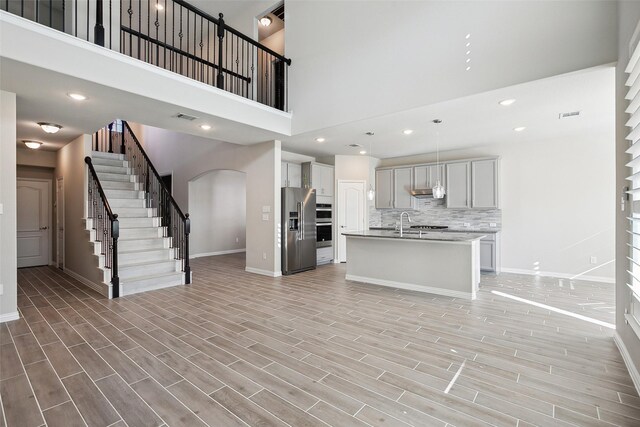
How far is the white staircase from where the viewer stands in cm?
504

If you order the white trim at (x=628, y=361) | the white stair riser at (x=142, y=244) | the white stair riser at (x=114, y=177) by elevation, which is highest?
the white stair riser at (x=114, y=177)

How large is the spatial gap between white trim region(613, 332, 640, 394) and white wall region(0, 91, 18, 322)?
610 cm

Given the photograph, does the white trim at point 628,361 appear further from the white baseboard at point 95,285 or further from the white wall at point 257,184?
the white baseboard at point 95,285

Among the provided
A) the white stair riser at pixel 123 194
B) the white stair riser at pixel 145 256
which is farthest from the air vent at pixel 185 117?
the white stair riser at pixel 123 194

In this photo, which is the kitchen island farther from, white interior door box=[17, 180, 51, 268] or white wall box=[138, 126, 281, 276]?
white interior door box=[17, 180, 51, 268]

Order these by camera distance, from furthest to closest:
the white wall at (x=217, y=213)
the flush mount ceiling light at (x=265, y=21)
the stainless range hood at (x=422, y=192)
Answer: the white wall at (x=217, y=213) → the stainless range hood at (x=422, y=192) → the flush mount ceiling light at (x=265, y=21)

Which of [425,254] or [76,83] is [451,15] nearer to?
[425,254]

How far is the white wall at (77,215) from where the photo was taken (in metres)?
5.32

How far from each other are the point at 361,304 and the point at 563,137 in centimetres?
517

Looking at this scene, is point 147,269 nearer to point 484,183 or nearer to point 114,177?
point 114,177

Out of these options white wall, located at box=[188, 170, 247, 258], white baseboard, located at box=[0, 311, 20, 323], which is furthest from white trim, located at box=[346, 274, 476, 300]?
white wall, located at box=[188, 170, 247, 258]

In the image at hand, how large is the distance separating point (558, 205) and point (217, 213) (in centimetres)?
854

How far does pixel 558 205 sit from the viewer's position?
19.6 ft

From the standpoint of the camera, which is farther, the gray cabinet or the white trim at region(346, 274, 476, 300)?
the gray cabinet
